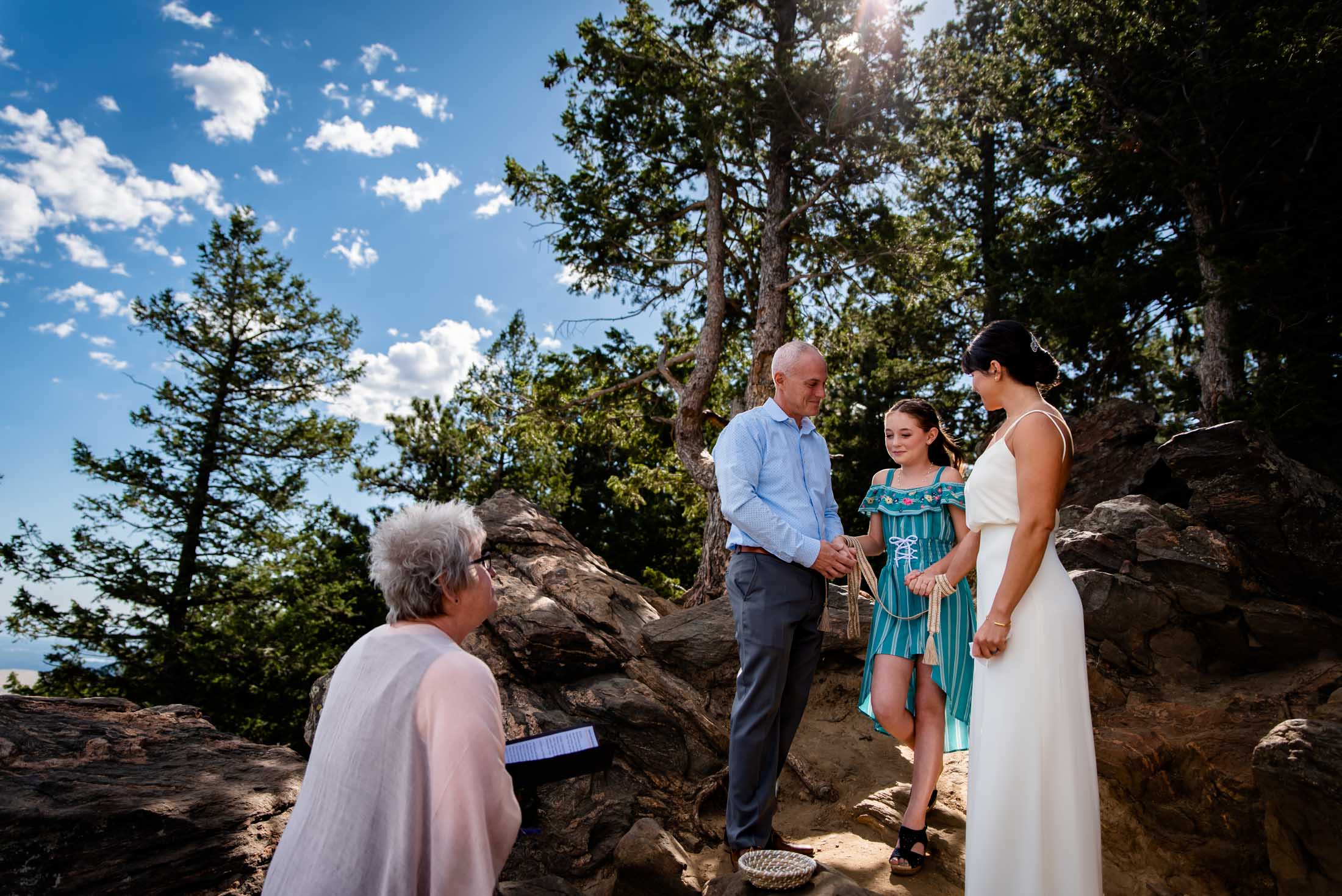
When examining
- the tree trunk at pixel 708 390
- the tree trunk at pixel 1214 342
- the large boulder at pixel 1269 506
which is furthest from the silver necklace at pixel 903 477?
the tree trunk at pixel 1214 342

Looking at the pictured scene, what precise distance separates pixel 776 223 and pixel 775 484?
27.4 ft

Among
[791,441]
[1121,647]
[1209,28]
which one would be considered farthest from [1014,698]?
[1209,28]

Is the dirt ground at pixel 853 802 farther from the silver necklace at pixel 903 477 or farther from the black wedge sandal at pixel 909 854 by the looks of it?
the silver necklace at pixel 903 477

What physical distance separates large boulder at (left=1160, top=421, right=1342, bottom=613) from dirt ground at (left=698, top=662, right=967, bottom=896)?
271 cm

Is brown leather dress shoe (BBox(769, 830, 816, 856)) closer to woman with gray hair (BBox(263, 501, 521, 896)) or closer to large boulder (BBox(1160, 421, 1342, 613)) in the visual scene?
woman with gray hair (BBox(263, 501, 521, 896))

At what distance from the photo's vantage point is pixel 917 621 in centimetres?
364

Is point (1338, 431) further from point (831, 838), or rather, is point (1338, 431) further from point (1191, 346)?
point (831, 838)

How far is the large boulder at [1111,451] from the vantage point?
736 cm

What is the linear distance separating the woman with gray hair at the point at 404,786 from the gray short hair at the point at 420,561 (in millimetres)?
141

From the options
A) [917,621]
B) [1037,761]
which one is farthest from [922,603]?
[1037,761]

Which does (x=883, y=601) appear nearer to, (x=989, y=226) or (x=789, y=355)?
(x=789, y=355)

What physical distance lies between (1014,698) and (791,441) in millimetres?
1598

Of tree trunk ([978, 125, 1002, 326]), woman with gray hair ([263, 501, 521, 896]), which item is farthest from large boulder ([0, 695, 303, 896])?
tree trunk ([978, 125, 1002, 326])

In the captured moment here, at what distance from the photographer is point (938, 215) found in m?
17.4
